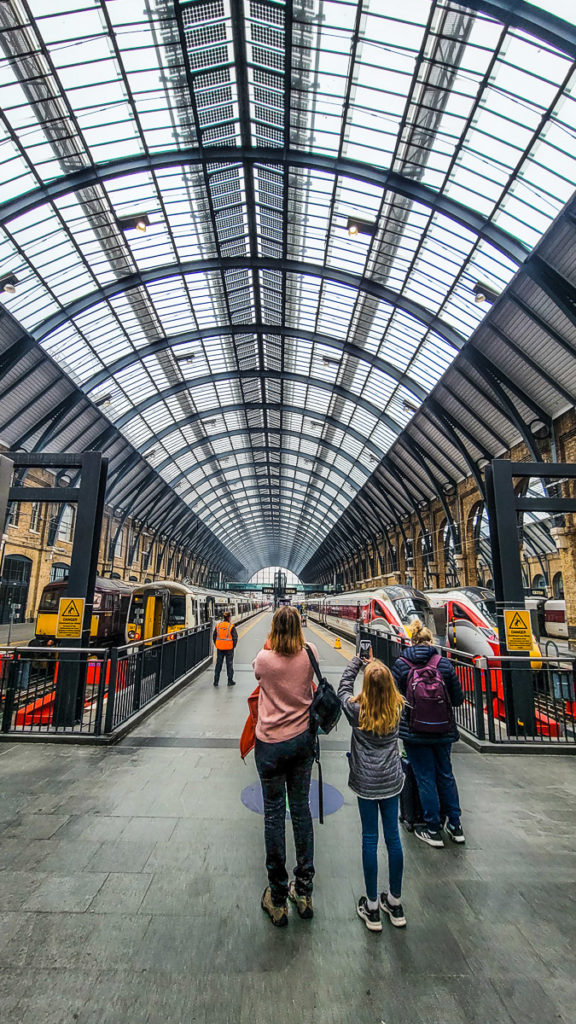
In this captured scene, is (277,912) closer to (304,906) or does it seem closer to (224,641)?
(304,906)

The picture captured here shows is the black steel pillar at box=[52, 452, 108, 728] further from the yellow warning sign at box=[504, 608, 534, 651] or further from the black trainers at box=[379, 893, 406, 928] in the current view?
the yellow warning sign at box=[504, 608, 534, 651]

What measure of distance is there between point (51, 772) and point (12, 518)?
20.3m

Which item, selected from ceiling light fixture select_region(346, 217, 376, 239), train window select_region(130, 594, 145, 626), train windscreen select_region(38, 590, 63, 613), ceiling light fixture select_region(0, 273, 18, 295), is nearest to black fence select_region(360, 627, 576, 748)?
train window select_region(130, 594, 145, 626)

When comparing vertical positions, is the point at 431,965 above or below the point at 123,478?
below

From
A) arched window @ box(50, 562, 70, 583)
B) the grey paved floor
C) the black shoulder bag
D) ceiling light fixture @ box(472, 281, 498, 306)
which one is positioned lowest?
the grey paved floor

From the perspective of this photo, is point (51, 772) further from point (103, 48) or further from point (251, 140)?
point (251, 140)

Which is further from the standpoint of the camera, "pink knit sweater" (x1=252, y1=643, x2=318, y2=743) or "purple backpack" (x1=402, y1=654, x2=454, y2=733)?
"purple backpack" (x1=402, y1=654, x2=454, y2=733)

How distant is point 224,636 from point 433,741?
726 cm

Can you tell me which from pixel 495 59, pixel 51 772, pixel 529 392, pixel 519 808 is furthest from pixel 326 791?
pixel 529 392

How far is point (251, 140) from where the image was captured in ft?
53.4

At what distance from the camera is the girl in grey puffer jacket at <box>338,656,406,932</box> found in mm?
2754

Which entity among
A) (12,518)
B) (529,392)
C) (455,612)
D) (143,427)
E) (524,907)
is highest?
(143,427)

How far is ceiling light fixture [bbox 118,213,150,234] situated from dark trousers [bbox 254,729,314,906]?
20.6 m

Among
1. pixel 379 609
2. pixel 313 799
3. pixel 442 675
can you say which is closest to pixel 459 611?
pixel 379 609
